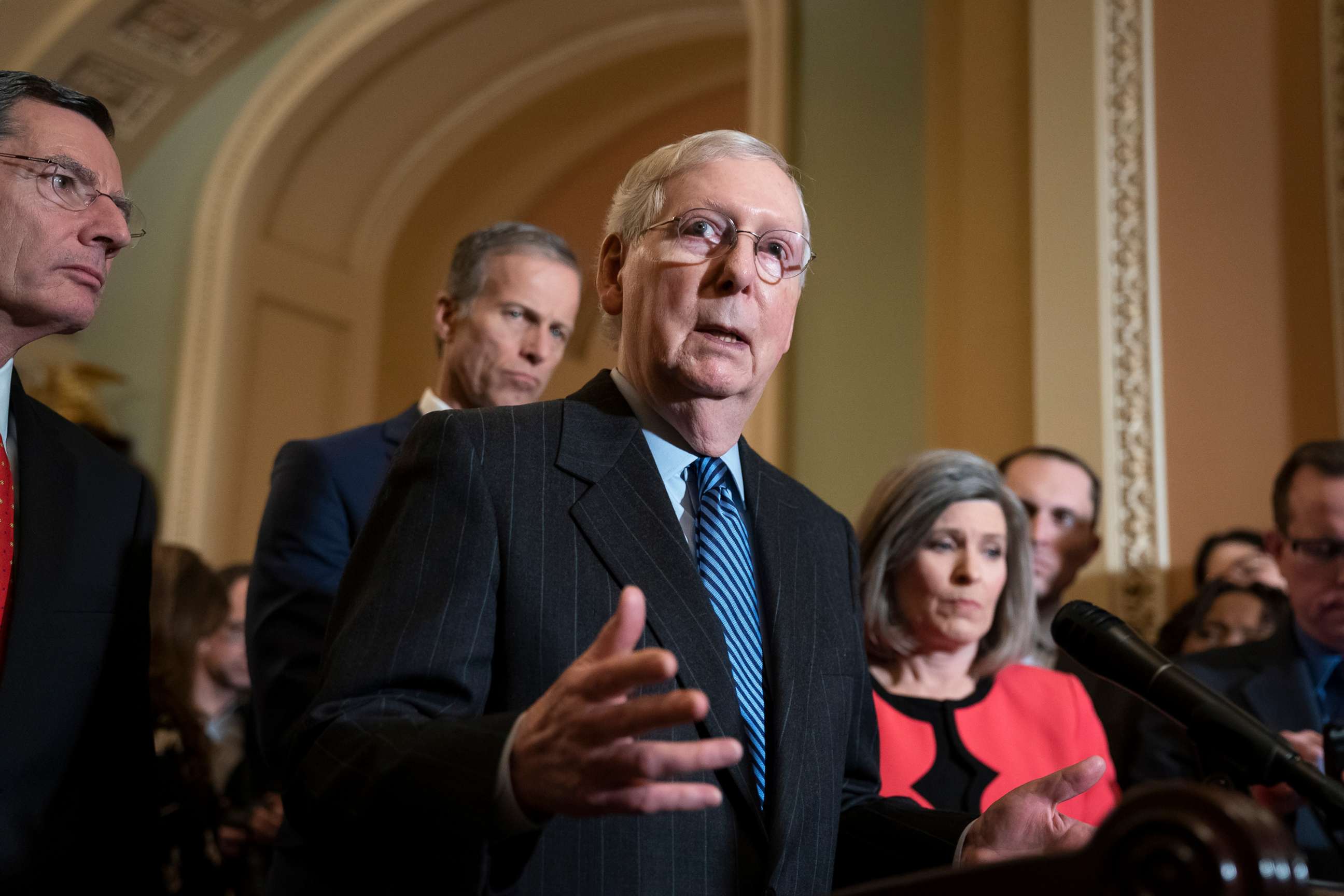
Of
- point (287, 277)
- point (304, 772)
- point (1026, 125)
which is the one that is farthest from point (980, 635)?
point (287, 277)

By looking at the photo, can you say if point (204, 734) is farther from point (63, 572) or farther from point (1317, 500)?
point (1317, 500)

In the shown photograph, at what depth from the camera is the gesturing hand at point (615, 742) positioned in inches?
41.7

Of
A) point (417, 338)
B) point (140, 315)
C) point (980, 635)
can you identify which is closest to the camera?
point (980, 635)

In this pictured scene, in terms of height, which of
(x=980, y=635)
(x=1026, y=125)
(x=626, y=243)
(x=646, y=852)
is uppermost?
(x=1026, y=125)

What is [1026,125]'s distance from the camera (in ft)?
15.5

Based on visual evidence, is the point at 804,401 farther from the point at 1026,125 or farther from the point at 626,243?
the point at 626,243

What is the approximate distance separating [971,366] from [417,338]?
6.90 meters

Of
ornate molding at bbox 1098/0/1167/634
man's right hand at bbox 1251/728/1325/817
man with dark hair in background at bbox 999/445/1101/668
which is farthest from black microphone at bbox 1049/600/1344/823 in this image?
ornate molding at bbox 1098/0/1167/634

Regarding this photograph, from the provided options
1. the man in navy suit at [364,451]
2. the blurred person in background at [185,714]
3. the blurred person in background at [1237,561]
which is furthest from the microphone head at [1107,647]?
the blurred person in background at [1237,561]

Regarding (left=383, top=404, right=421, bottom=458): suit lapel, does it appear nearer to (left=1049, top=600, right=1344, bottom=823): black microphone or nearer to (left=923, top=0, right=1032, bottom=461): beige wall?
(left=1049, top=600, right=1344, bottom=823): black microphone

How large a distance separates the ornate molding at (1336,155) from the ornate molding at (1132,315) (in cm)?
59

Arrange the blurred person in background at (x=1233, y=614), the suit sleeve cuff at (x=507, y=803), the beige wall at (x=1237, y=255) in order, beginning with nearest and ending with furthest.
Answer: the suit sleeve cuff at (x=507, y=803), the blurred person in background at (x=1233, y=614), the beige wall at (x=1237, y=255)

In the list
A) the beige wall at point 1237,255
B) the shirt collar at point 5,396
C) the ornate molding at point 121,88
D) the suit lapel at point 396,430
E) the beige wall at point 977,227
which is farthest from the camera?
the ornate molding at point 121,88

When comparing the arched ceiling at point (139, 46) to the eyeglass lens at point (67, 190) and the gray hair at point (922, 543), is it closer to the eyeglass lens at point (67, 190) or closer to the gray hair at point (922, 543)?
the eyeglass lens at point (67, 190)
